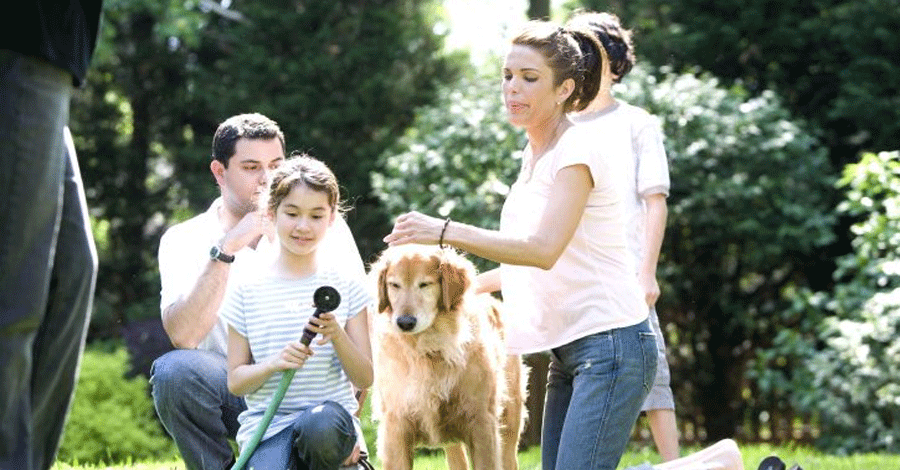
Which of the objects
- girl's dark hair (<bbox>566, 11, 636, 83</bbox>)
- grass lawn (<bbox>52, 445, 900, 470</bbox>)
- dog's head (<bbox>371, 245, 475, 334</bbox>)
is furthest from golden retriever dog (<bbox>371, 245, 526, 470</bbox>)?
grass lawn (<bbox>52, 445, 900, 470</bbox>)

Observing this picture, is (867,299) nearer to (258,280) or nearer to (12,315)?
(258,280)

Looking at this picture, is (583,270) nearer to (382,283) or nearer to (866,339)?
(382,283)

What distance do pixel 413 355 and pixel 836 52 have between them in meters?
7.52

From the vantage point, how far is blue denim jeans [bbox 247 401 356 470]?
404 cm

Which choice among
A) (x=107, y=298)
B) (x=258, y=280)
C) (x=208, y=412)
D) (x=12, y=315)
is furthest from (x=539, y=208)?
(x=107, y=298)

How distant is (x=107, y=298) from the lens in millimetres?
12852

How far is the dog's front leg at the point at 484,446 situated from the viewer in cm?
484

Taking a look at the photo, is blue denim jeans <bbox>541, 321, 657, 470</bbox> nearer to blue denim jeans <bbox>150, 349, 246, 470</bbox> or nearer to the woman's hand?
the woman's hand

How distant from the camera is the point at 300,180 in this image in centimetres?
420

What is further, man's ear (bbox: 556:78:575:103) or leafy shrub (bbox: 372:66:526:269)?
leafy shrub (bbox: 372:66:526:269)

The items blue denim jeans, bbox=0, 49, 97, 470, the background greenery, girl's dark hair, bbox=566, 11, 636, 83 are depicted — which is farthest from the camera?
the background greenery

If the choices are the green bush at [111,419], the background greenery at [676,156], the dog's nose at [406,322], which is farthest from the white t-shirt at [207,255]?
the green bush at [111,419]

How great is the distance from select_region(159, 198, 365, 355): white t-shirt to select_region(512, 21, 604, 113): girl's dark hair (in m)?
0.85

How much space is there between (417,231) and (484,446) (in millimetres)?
1316
